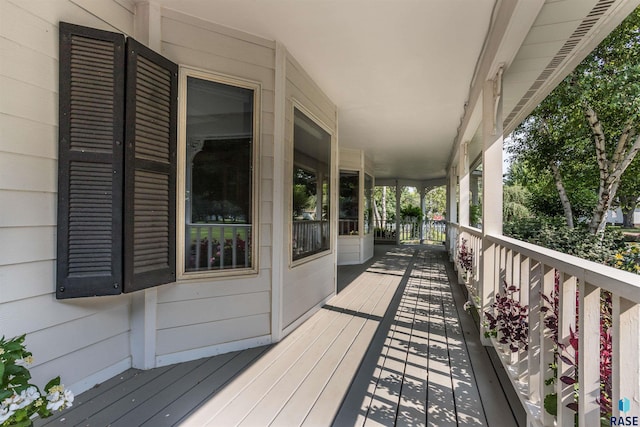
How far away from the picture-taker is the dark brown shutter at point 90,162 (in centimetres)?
180

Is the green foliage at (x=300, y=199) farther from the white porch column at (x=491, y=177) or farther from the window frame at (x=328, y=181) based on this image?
the white porch column at (x=491, y=177)

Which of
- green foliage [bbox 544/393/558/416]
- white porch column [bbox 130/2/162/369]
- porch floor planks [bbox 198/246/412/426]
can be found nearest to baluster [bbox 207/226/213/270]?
white porch column [bbox 130/2/162/369]

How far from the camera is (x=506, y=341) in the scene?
200 cm

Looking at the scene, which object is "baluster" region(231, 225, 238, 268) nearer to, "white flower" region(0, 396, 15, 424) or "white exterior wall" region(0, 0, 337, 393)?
"white exterior wall" region(0, 0, 337, 393)

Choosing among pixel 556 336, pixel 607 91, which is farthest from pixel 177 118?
pixel 607 91

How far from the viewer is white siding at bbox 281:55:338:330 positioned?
301 centimetres

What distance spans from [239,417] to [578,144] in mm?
7681

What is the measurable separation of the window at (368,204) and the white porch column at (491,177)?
4.95 meters

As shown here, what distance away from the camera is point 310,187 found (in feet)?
12.2

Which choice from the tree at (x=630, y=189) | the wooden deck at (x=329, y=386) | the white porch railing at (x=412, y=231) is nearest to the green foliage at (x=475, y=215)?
the tree at (x=630, y=189)

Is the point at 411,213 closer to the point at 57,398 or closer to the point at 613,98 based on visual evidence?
the point at 613,98

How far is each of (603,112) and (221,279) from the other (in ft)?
22.3

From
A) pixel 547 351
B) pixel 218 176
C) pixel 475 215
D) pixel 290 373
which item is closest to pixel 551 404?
pixel 547 351

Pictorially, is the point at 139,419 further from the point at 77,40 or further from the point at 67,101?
the point at 77,40
